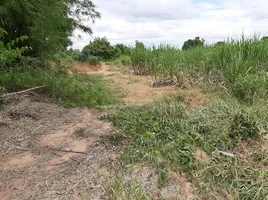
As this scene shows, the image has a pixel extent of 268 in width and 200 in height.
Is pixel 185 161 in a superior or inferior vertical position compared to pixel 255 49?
inferior

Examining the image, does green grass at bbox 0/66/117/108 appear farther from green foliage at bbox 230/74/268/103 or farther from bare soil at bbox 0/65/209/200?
green foliage at bbox 230/74/268/103

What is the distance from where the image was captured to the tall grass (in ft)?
12.4

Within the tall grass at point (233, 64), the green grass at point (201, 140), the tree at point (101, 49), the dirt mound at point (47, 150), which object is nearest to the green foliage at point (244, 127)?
the green grass at point (201, 140)

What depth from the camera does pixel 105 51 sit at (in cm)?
1939

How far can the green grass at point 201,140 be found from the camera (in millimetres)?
1963

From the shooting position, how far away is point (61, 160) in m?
2.24

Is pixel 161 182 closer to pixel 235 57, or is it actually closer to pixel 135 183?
pixel 135 183

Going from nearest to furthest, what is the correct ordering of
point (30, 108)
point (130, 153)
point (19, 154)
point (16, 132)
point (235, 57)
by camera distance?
point (130, 153) < point (19, 154) < point (16, 132) < point (30, 108) < point (235, 57)

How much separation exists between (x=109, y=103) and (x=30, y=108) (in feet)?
3.83

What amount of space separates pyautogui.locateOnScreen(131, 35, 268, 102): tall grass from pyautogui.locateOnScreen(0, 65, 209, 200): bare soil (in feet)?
7.14

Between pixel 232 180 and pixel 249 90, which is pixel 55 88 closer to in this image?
pixel 249 90

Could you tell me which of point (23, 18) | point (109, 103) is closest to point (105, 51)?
point (23, 18)

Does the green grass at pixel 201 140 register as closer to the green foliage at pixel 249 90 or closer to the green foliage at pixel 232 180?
the green foliage at pixel 232 180

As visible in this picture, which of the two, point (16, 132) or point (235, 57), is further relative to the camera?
point (235, 57)
